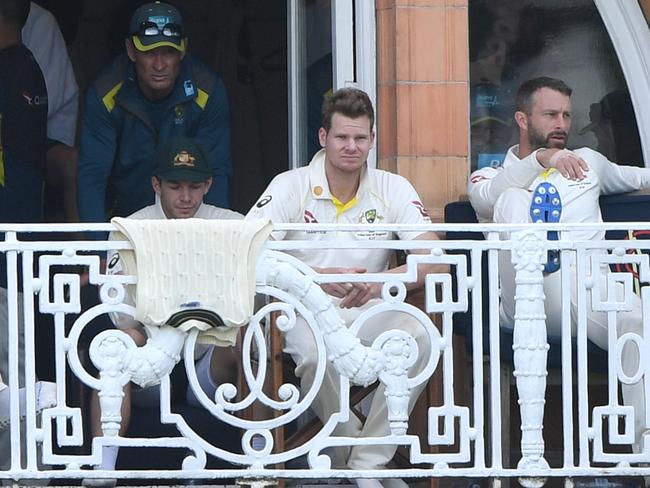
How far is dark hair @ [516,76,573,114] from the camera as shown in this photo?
8.71 meters

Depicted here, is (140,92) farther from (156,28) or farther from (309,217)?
(309,217)

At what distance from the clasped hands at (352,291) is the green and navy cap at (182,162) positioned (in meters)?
1.00

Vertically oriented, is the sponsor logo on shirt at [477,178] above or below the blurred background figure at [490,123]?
below

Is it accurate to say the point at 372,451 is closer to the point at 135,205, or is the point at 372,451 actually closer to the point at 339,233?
the point at 339,233

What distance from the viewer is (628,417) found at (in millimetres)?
7535

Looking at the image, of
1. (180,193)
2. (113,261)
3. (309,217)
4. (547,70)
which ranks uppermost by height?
(547,70)

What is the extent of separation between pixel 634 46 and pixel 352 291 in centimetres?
250

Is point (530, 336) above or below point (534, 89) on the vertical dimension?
below

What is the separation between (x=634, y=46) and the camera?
9492 millimetres

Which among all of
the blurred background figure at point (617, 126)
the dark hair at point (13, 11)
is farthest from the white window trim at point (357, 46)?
the dark hair at point (13, 11)

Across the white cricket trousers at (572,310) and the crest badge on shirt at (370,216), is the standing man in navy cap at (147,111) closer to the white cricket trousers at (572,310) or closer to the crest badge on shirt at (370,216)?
the crest badge on shirt at (370,216)

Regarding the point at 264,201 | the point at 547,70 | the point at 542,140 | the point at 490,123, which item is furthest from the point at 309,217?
the point at 547,70

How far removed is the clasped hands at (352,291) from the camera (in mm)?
7754

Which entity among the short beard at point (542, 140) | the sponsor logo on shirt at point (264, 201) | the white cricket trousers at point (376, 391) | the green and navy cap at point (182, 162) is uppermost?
the short beard at point (542, 140)
